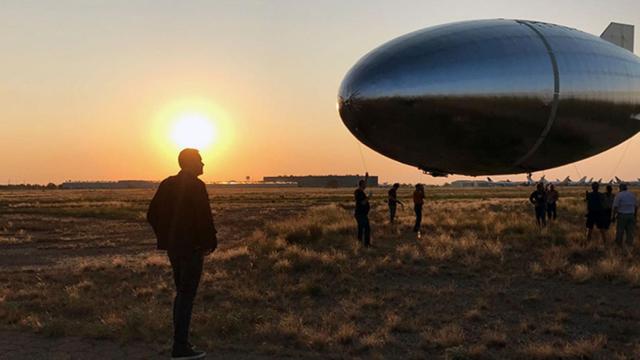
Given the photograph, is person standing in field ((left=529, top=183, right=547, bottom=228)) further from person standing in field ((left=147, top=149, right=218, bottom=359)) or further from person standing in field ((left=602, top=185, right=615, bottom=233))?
person standing in field ((left=147, top=149, right=218, bottom=359))

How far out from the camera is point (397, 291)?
38.4 ft

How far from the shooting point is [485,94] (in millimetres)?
8453

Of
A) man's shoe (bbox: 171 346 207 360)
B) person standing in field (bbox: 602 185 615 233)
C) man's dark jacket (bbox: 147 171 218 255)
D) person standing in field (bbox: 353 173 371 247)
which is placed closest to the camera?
man's dark jacket (bbox: 147 171 218 255)

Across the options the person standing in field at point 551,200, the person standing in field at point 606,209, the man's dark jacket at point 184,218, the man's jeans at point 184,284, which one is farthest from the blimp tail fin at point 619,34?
the person standing in field at point 551,200

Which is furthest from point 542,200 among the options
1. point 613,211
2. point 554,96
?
point 554,96

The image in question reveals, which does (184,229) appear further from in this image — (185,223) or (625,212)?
(625,212)

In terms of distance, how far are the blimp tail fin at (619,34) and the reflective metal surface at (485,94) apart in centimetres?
279

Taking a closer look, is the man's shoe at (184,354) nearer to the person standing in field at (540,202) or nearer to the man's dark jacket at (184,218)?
the man's dark jacket at (184,218)

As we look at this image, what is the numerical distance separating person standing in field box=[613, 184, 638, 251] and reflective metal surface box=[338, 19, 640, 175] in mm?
7797

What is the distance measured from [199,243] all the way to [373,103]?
3.63m

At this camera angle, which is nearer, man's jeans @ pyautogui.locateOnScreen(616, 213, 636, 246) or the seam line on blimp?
the seam line on blimp

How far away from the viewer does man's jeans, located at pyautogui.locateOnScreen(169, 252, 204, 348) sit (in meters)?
6.21

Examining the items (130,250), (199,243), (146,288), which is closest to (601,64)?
(199,243)

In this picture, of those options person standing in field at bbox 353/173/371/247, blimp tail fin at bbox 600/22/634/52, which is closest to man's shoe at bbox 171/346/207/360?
blimp tail fin at bbox 600/22/634/52
